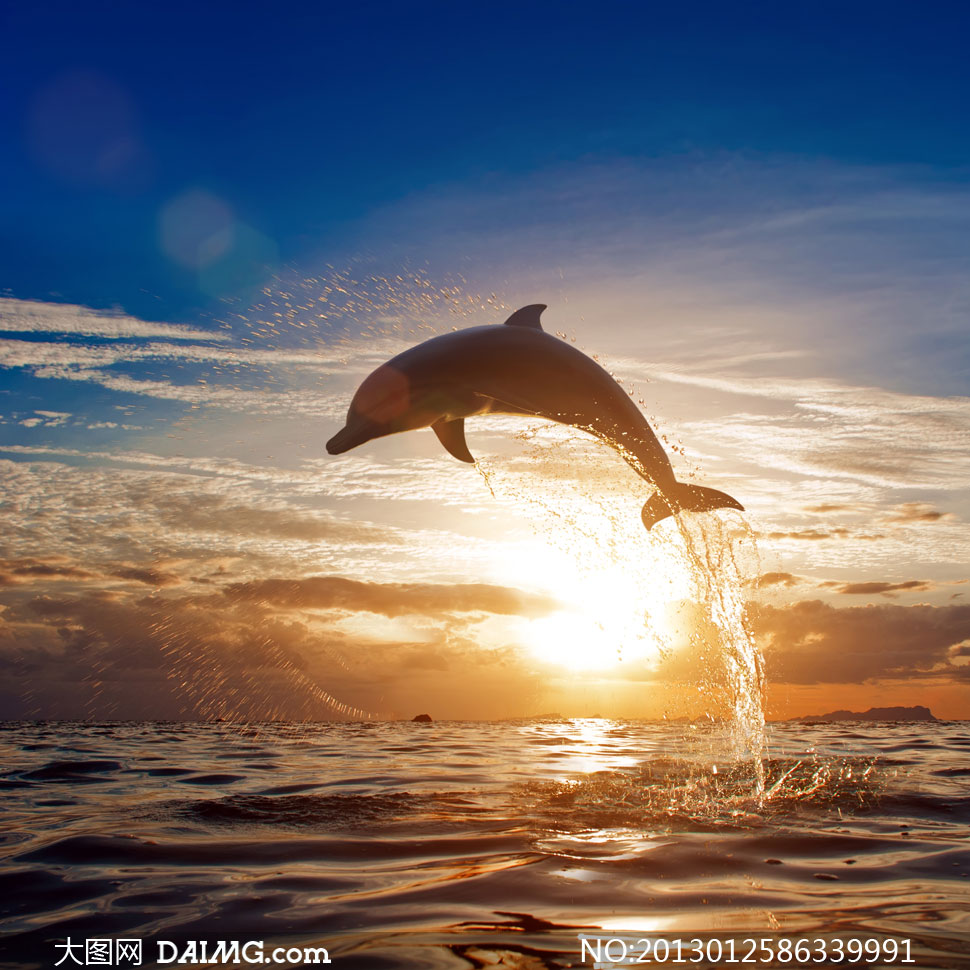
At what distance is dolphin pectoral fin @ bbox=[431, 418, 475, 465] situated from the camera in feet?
38.0

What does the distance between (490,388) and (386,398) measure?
1.36 m

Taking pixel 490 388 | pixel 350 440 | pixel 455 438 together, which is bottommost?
pixel 350 440

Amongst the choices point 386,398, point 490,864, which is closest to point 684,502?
point 386,398

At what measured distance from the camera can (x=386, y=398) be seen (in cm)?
1005

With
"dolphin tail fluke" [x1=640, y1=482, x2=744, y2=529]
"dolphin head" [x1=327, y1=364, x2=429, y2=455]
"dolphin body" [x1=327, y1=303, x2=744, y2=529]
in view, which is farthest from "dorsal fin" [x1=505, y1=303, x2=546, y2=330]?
"dolphin tail fluke" [x1=640, y1=482, x2=744, y2=529]

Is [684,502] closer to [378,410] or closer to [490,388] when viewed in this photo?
[490,388]

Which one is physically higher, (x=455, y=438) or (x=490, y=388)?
(x=490, y=388)

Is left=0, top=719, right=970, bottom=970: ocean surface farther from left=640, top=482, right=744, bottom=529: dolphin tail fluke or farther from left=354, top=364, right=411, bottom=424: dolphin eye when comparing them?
left=354, top=364, right=411, bottom=424: dolphin eye

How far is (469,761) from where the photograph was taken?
14.4m

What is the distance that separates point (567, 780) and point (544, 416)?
505cm

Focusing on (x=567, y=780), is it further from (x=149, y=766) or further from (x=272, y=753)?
(x=272, y=753)

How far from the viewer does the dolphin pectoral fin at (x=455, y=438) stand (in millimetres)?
11594

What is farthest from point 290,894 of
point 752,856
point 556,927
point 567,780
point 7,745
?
point 7,745

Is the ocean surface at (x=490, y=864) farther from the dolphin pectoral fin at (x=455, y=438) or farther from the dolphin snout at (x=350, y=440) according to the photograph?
the dolphin pectoral fin at (x=455, y=438)
